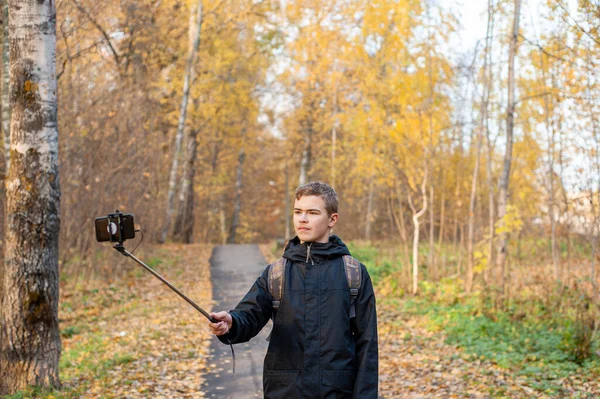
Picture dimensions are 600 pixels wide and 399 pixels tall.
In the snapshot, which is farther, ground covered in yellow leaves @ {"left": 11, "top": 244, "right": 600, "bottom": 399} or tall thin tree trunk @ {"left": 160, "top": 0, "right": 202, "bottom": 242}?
tall thin tree trunk @ {"left": 160, "top": 0, "right": 202, "bottom": 242}

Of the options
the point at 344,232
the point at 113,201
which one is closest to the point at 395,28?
the point at 113,201

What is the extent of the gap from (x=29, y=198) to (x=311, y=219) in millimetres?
3844

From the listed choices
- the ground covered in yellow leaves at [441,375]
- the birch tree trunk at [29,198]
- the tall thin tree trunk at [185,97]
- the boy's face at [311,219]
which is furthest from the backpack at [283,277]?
the tall thin tree trunk at [185,97]

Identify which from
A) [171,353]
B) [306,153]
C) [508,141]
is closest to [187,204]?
[306,153]

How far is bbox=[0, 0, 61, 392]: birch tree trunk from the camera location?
6.33 metres

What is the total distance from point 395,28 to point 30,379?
10.2 m

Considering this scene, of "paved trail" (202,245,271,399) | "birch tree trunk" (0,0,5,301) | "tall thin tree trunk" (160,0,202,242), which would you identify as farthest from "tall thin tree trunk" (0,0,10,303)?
"tall thin tree trunk" (160,0,202,242)

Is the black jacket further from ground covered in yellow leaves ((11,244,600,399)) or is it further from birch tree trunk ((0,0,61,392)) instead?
ground covered in yellow leaves ((11,244,600,399))

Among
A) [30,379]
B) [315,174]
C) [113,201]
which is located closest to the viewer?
[30,379]

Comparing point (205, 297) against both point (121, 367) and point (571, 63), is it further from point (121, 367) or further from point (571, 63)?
point (571, 63)

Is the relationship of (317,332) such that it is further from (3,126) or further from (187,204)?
(187,204)

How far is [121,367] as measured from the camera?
27.2 ft

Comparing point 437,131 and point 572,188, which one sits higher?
point 437,131

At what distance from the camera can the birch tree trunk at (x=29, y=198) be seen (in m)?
6.33
